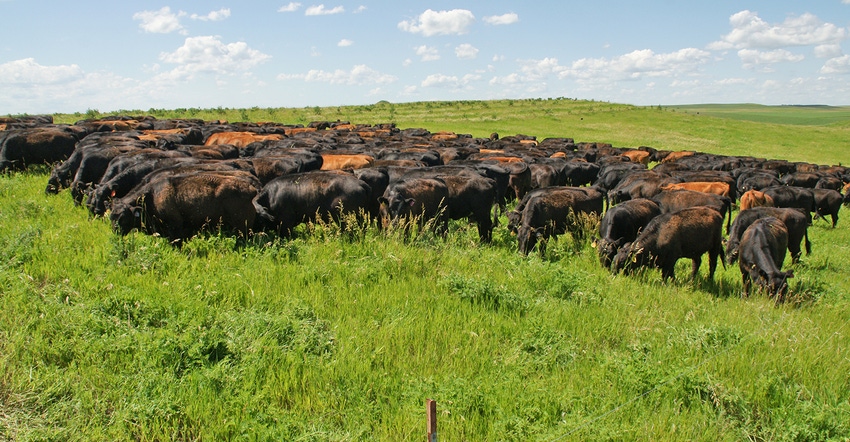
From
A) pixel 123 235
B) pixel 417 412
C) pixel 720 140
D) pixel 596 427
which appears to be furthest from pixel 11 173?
pixel 720 140

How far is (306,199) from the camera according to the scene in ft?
32.8

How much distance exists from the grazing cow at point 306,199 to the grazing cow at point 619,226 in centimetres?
456

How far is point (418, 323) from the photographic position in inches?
223

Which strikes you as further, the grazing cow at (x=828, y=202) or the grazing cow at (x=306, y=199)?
the grazing cow at (x=828, y=202)

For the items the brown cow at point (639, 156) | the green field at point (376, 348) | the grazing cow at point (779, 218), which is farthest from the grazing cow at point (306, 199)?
the brown cow at point (639, 156)

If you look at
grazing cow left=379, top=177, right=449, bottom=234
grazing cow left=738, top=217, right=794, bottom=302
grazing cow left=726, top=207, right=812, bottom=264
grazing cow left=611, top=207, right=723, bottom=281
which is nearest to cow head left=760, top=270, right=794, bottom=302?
grazing cow left=738, top=217, right=794, bottom=302

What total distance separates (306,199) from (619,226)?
6085 mm

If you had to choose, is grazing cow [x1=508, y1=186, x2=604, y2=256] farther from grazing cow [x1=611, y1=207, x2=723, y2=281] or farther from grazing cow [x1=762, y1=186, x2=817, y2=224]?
grazing cow [x1=762, y1=186, x2=817, y2=224]

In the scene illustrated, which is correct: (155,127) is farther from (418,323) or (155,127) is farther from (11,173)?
(418,323)

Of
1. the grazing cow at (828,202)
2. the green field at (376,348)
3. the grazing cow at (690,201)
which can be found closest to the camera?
the green field at (376,348)

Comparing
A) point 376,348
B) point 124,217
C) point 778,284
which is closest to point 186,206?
point 124,217

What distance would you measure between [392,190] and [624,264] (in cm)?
463

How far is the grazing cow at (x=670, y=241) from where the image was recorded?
941 centimetres

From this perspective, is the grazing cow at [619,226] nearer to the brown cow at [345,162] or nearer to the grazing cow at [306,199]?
the grazing cow at [306,199]
